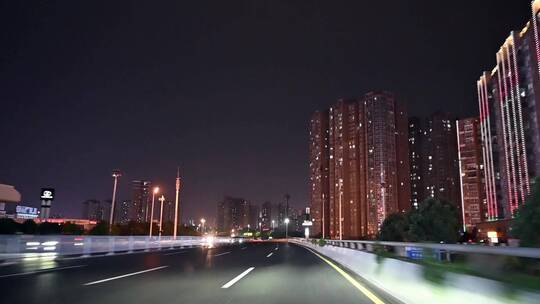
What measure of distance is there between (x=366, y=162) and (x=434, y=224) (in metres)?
94.7

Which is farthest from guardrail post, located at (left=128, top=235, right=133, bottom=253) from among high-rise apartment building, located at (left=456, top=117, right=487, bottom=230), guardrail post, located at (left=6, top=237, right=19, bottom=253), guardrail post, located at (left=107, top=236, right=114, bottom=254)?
high-rise apartment building, located at (left=456, top=117, right=487, bottom=230)

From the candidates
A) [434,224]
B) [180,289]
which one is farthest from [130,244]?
[434,224]

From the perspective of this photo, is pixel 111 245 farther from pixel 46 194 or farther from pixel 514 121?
pixel 514 121

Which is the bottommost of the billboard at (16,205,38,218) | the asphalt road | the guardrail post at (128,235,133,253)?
the asphalt road

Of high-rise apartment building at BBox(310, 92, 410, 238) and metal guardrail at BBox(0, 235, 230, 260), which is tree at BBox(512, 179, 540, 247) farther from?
high-rise apartment building at BBox(310, 92, 410, 238)

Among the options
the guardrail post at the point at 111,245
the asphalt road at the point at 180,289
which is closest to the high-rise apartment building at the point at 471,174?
the guardrail post at the point at 111,245

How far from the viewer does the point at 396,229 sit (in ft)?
163

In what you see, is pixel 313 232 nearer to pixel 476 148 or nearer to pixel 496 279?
pixel 476 148

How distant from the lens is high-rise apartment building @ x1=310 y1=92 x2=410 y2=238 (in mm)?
134000

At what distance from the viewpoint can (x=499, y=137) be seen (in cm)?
11125

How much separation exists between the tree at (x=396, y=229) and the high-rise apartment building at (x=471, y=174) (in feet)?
326

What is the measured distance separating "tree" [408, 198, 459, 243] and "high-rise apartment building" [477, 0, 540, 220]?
47.6 metres

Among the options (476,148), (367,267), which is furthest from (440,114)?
(367,267)

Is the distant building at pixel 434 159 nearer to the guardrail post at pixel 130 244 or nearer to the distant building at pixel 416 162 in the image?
the distant building at pixel 416 162
